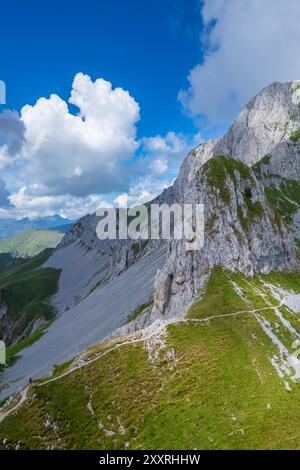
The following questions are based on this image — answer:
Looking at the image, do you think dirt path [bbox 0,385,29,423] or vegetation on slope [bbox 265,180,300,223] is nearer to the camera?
dirt path [bbox 0,385,29,423]

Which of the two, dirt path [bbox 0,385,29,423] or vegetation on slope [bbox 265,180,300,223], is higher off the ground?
vegetation on slope [bbox 265,180,300,223]

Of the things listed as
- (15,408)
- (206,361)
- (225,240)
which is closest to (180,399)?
(206,361)

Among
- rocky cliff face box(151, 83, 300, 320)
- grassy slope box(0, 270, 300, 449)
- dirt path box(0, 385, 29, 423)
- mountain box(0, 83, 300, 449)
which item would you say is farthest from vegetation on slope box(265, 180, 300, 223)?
dirt path box(0, 385, 29, 423)

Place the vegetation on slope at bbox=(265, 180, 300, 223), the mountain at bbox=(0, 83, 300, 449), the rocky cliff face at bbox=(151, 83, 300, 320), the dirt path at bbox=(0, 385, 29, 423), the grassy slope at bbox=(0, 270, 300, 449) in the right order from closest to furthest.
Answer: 1. the grassy slope at bbox=(0, 270, 300, 449)
2. the mountain at bbox=(0, 83, 300, 449)
3. the dirt path at bbox=(0, 385, 29, 423)
4. the rocky cliff face at bbox=(151, 83, 300, 320)
5. the vegetation on slope at bbox=(265, 180, 300, 223)

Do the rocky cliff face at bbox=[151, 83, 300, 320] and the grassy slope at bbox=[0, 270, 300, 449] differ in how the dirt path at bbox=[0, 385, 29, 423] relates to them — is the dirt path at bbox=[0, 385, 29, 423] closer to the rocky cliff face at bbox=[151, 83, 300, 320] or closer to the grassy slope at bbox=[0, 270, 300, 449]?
the grassy slope at bbox=[0, 270, 300, 449]

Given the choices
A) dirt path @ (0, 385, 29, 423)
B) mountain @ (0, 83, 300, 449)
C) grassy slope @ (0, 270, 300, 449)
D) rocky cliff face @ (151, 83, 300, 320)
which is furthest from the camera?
rocky cliff face @ (151, 83, 300, 320)

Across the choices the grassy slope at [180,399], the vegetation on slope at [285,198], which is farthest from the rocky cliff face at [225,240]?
the vegetation on slope at [285,198]

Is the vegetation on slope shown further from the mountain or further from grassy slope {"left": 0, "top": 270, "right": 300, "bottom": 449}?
grassy slope {"left": 0, "top": 270, "right": 300, "bottom": 449}

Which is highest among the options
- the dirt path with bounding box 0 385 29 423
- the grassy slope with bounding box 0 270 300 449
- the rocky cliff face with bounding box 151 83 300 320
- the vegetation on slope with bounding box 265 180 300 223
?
the vegetation on slope with bounding box 265 180 300 223

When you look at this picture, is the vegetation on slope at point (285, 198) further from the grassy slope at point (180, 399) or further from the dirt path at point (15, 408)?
the dirt path at point (15, 408)

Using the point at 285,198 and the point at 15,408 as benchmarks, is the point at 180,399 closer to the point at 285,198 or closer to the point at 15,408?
the point at 15,408
